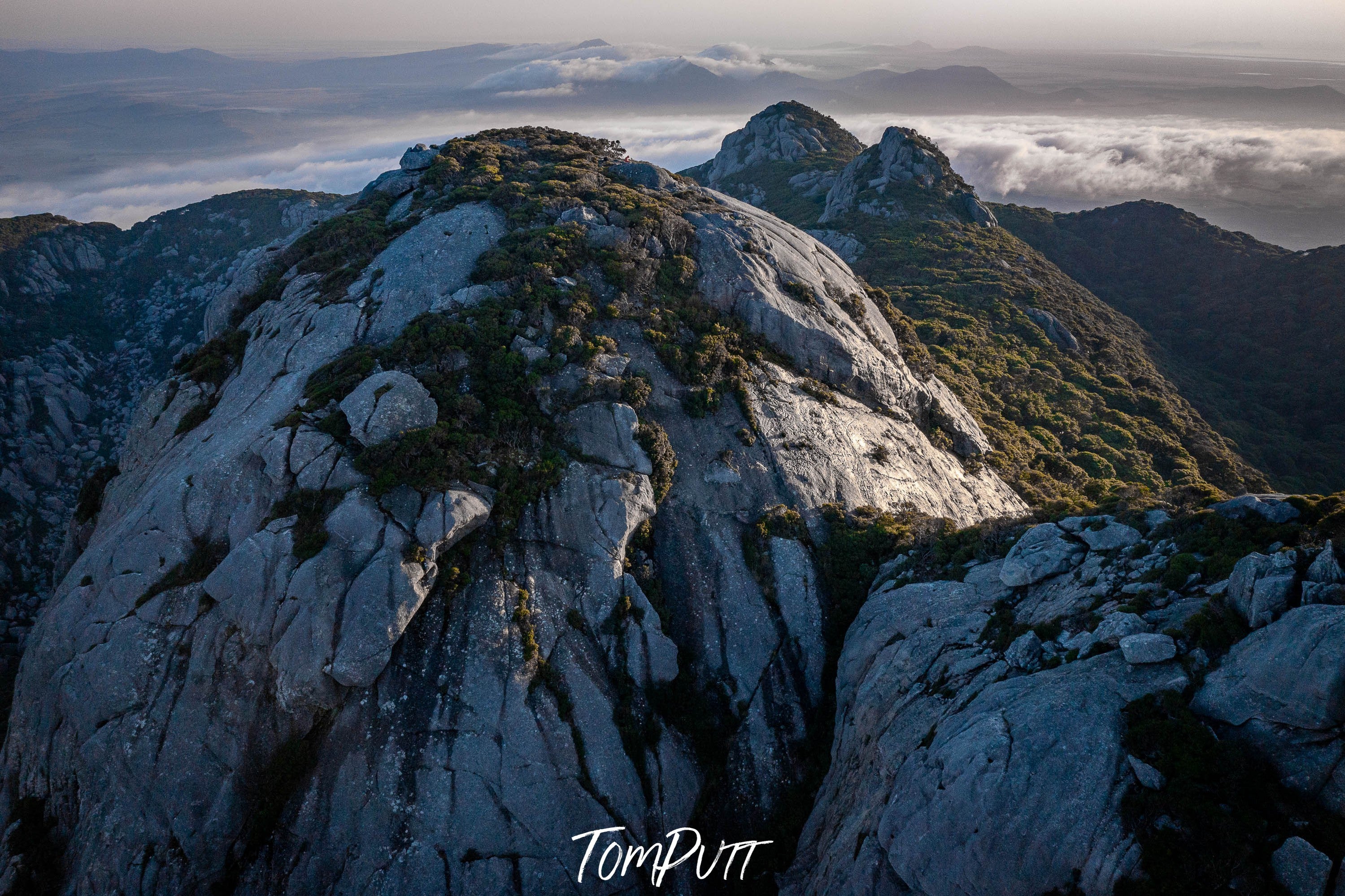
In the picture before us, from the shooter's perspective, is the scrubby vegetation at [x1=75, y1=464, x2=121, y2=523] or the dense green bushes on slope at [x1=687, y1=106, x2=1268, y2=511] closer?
the scrubby vegetation at [x1=75, y1=464, x2=121, y2=523]

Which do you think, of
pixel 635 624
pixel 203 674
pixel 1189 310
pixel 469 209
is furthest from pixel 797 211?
pixel 203 674

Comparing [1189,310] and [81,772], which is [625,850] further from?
[1189,310]

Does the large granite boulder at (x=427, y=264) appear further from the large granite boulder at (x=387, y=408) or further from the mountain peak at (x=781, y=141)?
the mountain peak at (x=781, y=141)

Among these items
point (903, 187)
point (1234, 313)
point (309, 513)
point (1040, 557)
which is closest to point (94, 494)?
point (309, 513)

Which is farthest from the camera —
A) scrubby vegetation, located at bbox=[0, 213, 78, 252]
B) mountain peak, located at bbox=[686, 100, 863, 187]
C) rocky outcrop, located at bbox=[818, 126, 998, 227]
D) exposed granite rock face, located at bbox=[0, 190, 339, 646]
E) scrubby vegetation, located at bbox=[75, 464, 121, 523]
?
mountain peak, located at bbox=[686, 100, 863, 187]

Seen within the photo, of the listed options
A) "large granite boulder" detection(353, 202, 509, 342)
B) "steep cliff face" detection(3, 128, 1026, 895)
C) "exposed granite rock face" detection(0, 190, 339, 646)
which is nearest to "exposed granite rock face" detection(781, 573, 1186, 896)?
"steep cliff face" detection(3, 128, 1026, 895)

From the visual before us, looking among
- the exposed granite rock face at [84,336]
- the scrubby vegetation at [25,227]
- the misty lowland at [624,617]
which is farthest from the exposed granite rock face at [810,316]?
the scrubby vegetation at [25,227]

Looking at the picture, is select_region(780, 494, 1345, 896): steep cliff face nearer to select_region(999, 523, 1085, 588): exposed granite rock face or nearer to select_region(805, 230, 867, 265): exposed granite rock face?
select_region(999, 523, 1085, 588): exposed granite rock face
